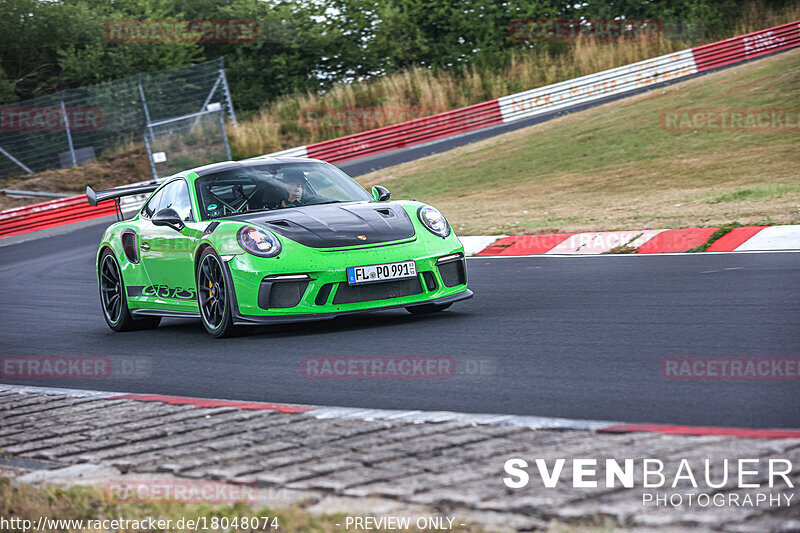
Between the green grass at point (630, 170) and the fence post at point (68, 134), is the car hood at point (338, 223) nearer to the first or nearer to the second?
the green grass at point (630, 170)

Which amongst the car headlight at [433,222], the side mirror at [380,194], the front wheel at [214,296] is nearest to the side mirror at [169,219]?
the front wheel at [214,296]

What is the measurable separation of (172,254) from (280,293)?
1.53 meters

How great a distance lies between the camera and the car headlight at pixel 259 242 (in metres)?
7.38

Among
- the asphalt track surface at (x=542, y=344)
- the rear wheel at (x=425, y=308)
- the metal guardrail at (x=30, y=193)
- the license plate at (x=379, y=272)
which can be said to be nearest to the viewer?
the asphalt track surface at (x=542, y=344)

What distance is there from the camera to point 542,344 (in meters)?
6.25

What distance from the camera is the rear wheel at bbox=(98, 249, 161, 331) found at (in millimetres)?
9336

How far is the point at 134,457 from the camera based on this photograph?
13.4ft

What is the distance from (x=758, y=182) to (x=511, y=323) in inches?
365

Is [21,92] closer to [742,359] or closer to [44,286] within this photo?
[44,286]

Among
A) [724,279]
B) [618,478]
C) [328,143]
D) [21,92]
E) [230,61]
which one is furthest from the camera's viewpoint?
[230,61]

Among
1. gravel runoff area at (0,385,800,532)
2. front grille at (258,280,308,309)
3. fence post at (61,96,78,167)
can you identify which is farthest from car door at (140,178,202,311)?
fence post at (61,96,78,167)

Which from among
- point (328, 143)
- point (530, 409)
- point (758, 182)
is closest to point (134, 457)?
point (530, 409)

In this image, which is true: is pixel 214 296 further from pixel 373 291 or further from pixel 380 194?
pixel 380 194

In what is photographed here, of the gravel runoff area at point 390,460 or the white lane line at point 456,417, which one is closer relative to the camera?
the gravel runoff area at point 390,460
